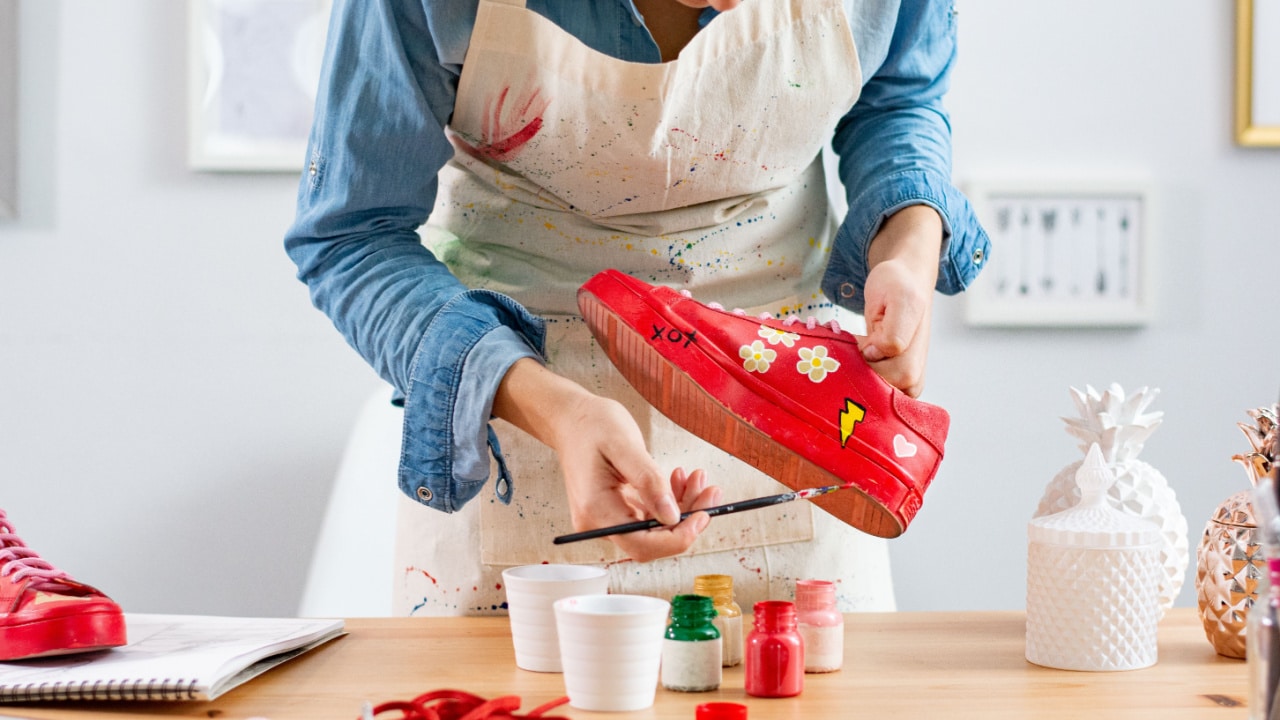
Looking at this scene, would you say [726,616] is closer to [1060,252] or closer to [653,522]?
[653,522]

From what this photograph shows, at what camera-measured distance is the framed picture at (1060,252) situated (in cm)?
168

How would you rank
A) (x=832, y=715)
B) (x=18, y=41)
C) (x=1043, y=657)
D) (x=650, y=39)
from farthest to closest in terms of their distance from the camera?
(x=18, y=41)
(x=650, y=39)
(x=1043, y=657)
(x=832, y=715)

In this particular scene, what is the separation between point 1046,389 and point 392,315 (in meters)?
1.22

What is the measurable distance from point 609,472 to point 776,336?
0.50 feet

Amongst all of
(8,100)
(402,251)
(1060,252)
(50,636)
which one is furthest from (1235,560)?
(8,100)

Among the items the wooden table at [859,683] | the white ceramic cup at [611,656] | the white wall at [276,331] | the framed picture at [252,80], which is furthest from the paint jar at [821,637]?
the framed picture at [252,80]

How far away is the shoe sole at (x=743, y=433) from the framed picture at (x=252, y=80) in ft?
3.36

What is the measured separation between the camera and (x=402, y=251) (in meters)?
0.81

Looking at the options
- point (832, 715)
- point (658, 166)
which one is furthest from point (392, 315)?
point (832, 715)

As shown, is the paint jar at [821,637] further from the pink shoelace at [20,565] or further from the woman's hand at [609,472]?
the pink shoelace at [20,565]

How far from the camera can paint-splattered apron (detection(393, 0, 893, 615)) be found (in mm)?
836

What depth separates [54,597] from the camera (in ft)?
2.23

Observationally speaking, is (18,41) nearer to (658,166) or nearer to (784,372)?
(658,166)

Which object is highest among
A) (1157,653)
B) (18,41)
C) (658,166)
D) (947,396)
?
(18,41)
